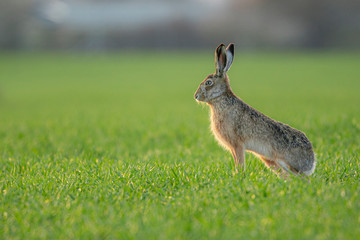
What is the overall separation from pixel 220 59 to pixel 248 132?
110 centimetres

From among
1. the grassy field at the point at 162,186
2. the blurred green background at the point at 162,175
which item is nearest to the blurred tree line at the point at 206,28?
the blurred green background at the point at 162,175

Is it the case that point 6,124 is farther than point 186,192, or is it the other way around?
point 6,124

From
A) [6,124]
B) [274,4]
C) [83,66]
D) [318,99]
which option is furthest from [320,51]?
[6,124]

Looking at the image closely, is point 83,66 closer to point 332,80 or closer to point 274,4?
point 332,80

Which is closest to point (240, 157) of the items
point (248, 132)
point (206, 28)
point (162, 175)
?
point (248, 132)

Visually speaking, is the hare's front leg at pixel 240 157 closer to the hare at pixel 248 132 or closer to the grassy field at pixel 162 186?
the hare at pixel 248 132

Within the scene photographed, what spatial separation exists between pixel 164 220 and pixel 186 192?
846 mm

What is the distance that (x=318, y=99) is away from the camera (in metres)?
17.4

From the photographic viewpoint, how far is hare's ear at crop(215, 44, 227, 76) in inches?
201

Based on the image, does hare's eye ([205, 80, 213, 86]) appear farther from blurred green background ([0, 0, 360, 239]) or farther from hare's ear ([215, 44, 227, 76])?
blurred green background ([0, 0, 360, 239])

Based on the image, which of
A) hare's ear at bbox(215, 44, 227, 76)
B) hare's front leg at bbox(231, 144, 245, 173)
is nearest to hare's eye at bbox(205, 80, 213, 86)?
hare's ear at bbox(215, 44, 227, 76)

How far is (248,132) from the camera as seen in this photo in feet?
Result: 17.2

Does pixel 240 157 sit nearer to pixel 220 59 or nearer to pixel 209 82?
pixel 209 82

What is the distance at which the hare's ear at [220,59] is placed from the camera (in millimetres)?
5102
